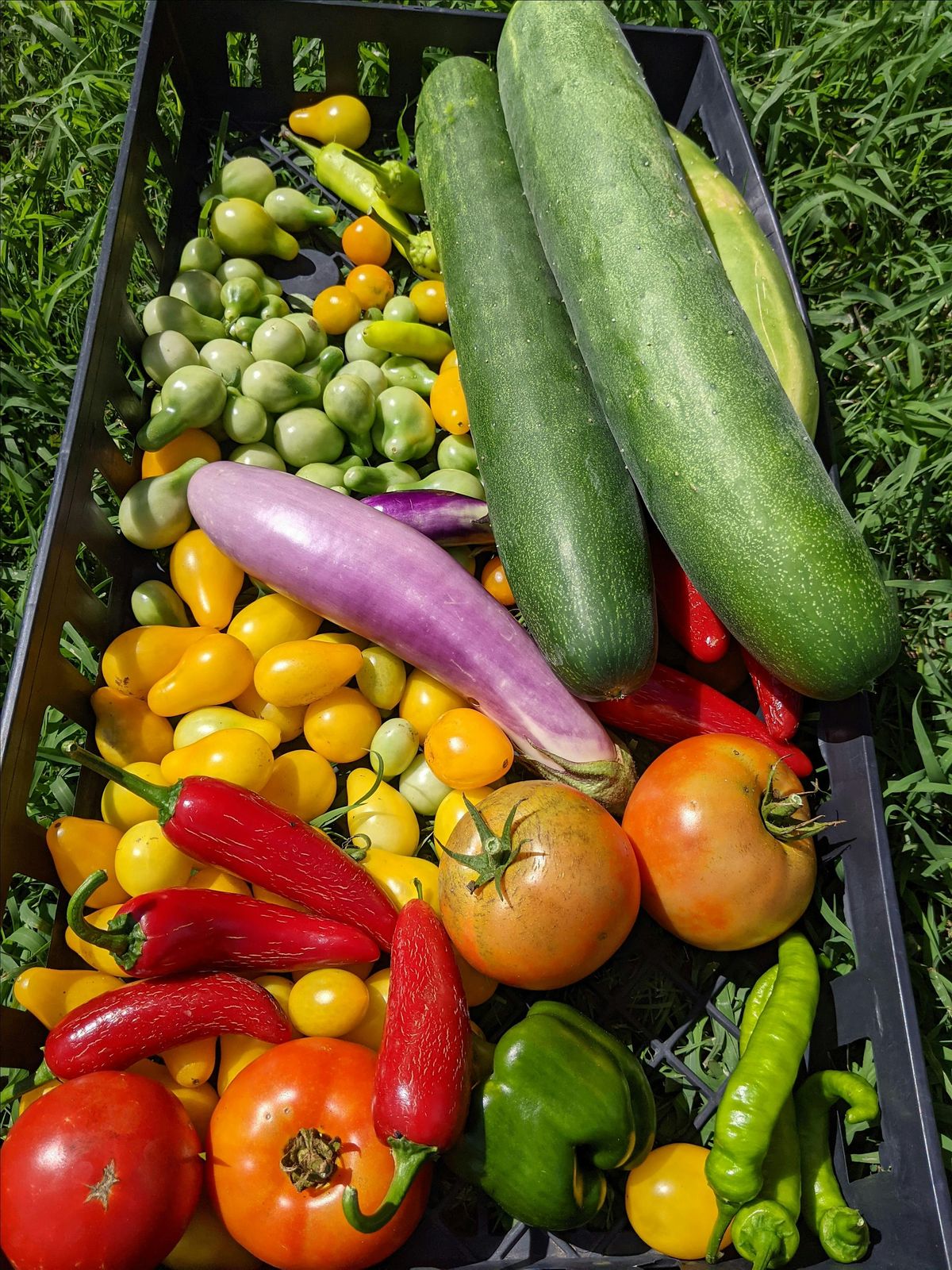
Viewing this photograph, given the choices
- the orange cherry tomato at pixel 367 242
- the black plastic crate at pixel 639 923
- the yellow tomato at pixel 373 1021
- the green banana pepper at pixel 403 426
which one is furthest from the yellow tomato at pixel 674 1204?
the orange cherry tomato at pixel 367 242

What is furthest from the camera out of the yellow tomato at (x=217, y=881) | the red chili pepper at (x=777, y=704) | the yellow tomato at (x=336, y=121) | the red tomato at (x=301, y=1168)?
the yellow tomato at (x=336, y=121)

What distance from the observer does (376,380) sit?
7.48 feet

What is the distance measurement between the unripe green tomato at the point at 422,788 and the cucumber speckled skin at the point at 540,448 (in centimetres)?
35

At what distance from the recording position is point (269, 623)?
1939mm

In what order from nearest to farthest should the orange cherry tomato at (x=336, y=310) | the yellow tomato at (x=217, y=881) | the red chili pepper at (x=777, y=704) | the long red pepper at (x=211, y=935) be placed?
1. the long red pepper at (x=211, y=935)
2. the yellow tomato at (x=217, y=881)
3. the red chili pepper at (x=777, y=704)
4. the orange cherry tomato at (x=336, y=310)

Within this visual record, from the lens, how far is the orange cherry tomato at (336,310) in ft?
7.67

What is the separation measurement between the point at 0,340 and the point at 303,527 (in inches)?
51.2

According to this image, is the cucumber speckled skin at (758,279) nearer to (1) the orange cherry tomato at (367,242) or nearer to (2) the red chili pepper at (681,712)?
(2) the red chili pepper at (681,712)

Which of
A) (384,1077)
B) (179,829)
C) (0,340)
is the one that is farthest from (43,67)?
(384,1077)

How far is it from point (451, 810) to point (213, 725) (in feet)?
1.66

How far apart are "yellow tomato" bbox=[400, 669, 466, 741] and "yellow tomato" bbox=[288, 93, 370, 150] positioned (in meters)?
1.65

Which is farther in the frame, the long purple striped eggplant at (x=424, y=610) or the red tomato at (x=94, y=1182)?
the long purple striped eggplant at (x=424, y=610)

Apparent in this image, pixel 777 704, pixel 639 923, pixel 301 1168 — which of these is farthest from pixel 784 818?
pixel 301 1168

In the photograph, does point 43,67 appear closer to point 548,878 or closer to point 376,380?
point 376,380
